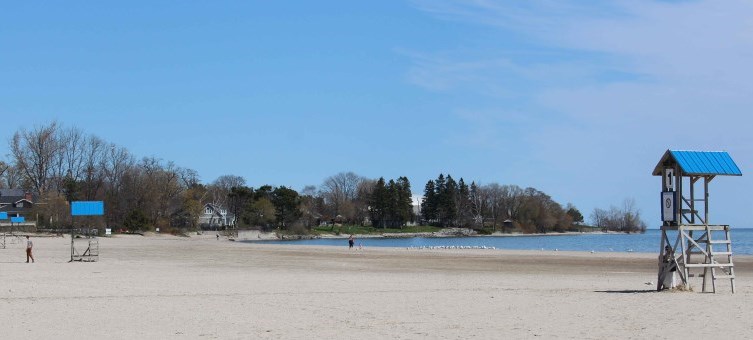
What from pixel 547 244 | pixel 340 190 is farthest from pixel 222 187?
pixel 547 244

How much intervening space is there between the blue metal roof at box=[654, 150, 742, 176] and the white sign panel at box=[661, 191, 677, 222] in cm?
70

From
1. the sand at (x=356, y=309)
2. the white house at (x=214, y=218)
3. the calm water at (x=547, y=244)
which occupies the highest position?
the white house at (x=214, y=218)

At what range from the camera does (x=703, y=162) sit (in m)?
21.8

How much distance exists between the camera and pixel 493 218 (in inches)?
7525

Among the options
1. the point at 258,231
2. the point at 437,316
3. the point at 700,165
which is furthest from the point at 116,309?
the point at 258,231

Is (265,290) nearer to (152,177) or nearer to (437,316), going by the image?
(437,316)

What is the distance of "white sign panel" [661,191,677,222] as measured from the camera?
21.6 m

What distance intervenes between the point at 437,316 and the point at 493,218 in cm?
17730

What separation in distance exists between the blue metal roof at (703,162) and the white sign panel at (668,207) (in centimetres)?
70

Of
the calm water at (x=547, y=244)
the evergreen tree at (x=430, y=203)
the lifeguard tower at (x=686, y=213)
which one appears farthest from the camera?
the evergreen tree at (x=430, y=203)

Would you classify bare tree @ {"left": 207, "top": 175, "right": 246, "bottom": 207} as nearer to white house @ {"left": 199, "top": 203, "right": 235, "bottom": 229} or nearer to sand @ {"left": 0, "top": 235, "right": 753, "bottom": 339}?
white house @ {"left": 199, "top": 203, "right": 235, "bottom": 229}

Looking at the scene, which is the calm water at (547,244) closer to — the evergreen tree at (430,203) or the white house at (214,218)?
the white house at (214,218)

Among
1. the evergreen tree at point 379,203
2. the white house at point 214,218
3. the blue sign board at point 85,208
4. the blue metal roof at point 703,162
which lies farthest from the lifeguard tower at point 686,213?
the evergreen tree at point 379,203

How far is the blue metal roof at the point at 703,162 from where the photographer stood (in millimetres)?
21469
